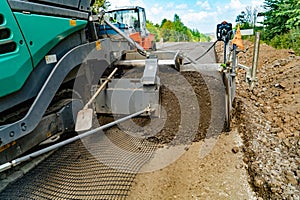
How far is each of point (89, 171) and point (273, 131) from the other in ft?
7.43

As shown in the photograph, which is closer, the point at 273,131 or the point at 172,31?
the point at 273,131

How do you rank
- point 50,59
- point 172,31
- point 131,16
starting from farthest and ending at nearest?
point 172,31
point 131,16
point 50,59

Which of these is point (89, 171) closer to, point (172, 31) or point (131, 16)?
point (131, 16)

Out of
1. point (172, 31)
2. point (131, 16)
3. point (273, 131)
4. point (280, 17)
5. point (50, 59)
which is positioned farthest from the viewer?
point (172, 31)

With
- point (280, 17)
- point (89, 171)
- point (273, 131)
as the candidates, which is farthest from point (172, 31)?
point (89, 171)

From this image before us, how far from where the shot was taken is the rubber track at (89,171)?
94.2 inches

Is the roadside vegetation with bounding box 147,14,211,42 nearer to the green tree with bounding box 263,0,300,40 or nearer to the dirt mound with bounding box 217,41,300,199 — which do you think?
the green tree with bounding box 263,0,300,40

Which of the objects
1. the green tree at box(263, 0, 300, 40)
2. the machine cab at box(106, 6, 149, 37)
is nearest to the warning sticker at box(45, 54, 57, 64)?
the machine cab at box(106, 6, 149, 37)

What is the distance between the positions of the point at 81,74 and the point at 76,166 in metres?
1.03

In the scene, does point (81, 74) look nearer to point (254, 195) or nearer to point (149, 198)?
point (149, 198)

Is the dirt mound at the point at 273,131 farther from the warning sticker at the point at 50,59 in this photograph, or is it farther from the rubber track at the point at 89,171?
the warning sticker at the point at 50,59

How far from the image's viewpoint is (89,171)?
2721mm

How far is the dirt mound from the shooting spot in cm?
231

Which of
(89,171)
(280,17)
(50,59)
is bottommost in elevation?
(89,171)
